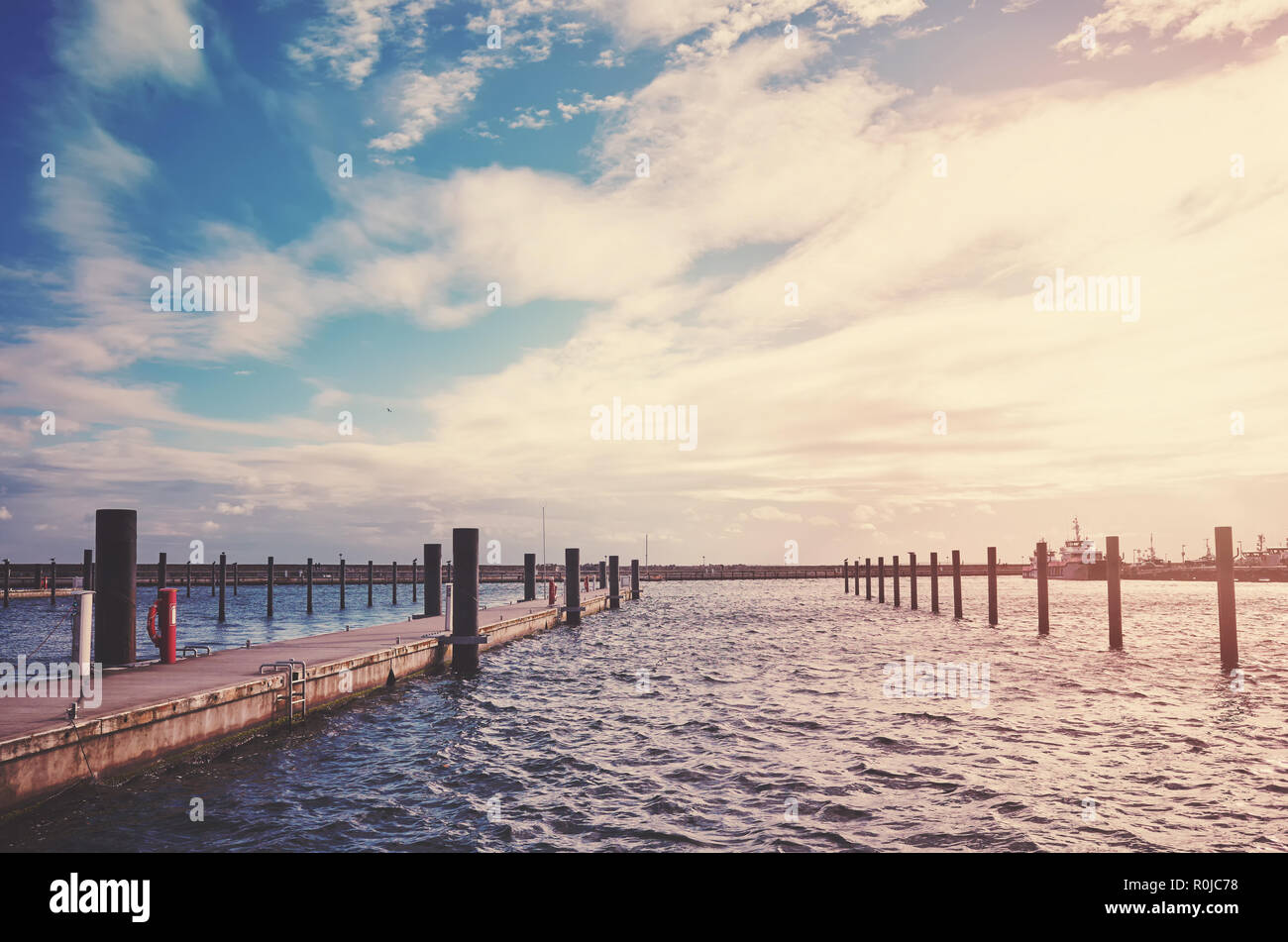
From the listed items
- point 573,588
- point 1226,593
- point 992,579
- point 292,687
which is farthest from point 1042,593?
point 292,687

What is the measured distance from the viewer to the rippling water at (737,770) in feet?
30.7

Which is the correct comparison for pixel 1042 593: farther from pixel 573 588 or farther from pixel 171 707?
pixel 171 707

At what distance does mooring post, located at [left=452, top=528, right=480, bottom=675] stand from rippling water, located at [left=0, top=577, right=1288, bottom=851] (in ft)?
3.27

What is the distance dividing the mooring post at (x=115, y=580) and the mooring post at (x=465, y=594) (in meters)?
7.34

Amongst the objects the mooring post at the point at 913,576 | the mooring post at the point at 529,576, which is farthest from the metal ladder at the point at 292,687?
the mooring post at the point at 913,576

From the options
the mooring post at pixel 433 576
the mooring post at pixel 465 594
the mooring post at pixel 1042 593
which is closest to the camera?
the mooring post at pixel 465 594

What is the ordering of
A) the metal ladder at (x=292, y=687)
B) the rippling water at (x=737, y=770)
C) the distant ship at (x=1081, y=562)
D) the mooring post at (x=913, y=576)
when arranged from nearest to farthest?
1. the rippling water at (x=737, y=770)
2. the metal ladder at (x=292, y=687)
3. the mooring post at (x=913, y=576)
4. the distant ship at (x=1081, y=562)

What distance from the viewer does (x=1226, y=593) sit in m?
22.1

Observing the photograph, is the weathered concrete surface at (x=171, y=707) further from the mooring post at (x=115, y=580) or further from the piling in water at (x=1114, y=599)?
the piling in water at (x=1114, y=599)

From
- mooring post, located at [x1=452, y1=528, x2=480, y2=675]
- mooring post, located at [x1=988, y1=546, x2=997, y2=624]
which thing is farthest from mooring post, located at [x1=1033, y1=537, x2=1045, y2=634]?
mooring post, located at [x1=452, y1=528, x2=480, y2=675]

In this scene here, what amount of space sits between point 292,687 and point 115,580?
389 cm

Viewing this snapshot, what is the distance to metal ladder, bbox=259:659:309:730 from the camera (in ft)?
48.0

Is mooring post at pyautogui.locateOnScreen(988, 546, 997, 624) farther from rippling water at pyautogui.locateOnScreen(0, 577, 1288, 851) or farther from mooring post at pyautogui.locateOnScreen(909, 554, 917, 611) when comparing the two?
rippling water at pyautogui.locateOnScreen(0, 577, 1288, 851)
